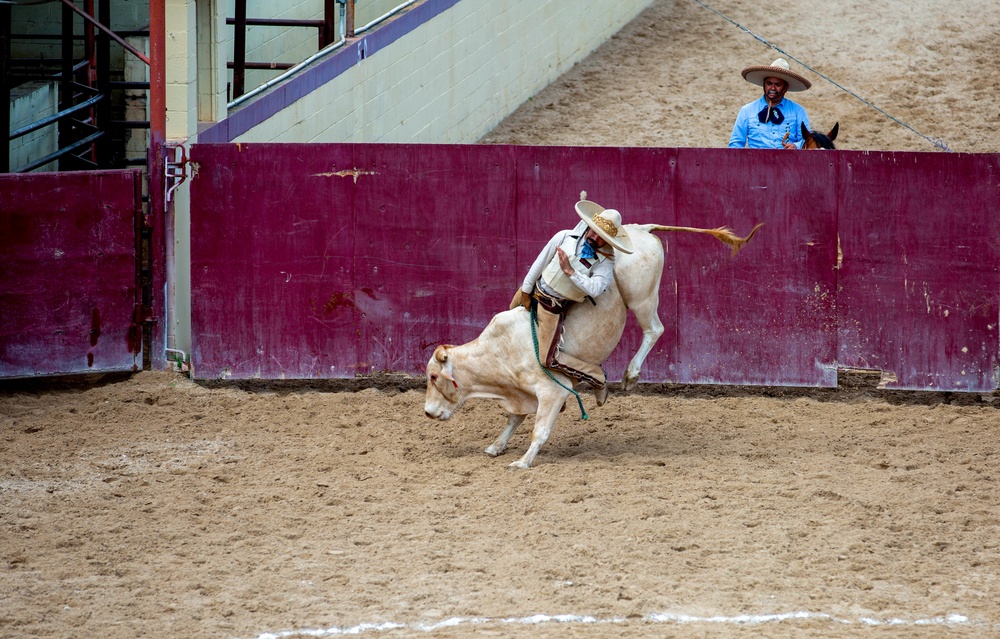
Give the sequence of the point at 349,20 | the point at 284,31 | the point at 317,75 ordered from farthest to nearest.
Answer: the point at 284,31, the point at 349,20, the point at 317,75

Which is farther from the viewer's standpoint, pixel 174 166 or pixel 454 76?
pixel 454 76

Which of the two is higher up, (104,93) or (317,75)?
(317,75)

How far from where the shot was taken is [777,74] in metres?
10.4

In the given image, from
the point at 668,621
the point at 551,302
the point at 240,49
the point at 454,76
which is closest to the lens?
the point at 668,621

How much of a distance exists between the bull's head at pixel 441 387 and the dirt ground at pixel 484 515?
0.35 meters

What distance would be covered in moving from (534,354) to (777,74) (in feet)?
13.6

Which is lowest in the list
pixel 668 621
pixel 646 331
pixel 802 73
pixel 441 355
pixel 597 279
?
pixel 668 621

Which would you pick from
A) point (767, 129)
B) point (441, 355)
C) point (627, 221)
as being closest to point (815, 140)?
point (767, 129)

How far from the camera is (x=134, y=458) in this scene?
26.3 feet

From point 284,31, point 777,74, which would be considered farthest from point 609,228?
point 284,31

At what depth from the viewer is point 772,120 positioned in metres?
10.4

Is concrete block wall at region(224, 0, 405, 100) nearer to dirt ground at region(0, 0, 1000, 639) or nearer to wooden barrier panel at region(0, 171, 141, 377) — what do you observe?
wooden barrier panel at region(0, 171, 141, 377)

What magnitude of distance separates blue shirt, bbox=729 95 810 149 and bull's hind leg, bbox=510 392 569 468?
3.61m

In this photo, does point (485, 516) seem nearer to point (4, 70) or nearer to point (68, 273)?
point (68, 273)
